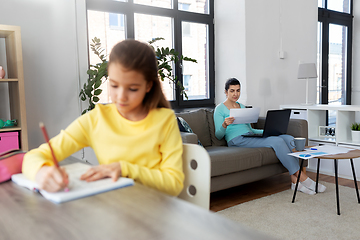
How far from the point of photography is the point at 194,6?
13.9ft

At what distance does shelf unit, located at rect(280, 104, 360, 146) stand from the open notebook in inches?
123

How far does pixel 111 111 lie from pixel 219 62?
3459 millimetres

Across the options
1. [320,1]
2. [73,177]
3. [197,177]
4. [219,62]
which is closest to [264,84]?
[219,62]

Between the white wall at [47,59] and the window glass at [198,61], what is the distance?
1476 mm

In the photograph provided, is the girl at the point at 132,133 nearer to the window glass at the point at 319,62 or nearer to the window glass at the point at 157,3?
the window glass at the point at 157,3

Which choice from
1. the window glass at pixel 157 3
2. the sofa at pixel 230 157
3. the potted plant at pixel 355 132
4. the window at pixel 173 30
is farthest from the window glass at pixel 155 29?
the potted plant at pixel 355 132

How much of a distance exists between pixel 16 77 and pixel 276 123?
88.2 inches

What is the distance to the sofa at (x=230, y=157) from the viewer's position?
2699 mm

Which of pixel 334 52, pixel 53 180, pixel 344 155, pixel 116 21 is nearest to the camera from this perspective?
pixel 53 180

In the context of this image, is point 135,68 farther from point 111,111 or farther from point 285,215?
point 285,215

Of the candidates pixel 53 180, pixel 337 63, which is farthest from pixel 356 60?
pixel 53 180

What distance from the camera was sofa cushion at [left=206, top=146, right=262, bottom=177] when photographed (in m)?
2.68

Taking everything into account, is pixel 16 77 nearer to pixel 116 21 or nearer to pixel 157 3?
pixel 116 21

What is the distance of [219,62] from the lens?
438 cm
